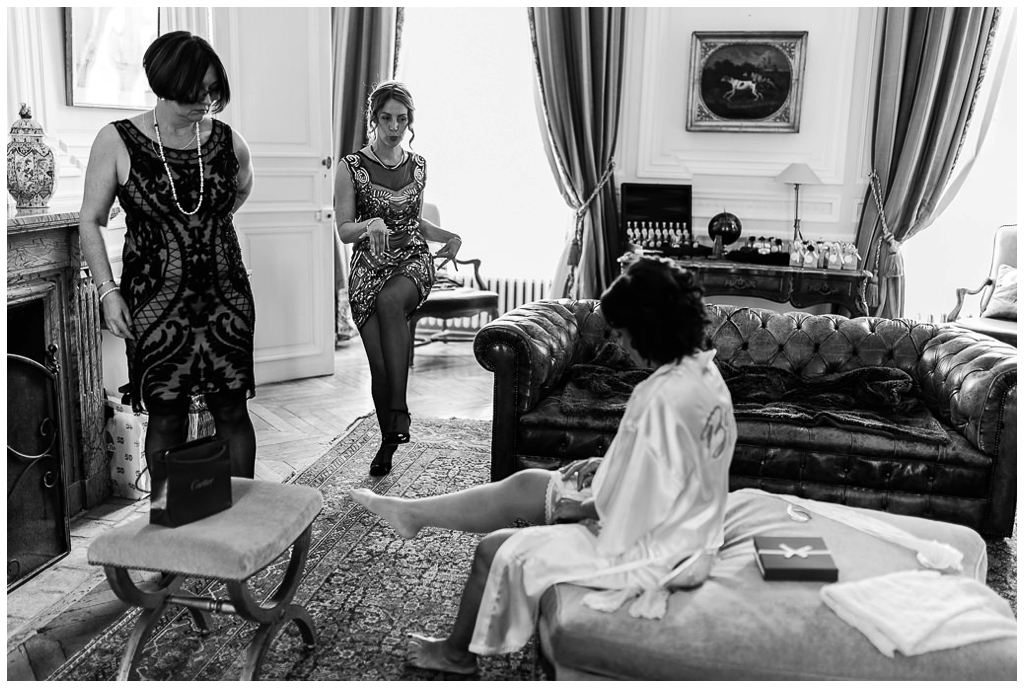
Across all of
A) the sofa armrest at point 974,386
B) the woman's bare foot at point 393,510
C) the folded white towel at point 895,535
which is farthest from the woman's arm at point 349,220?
the sofa armrest at point 974,386

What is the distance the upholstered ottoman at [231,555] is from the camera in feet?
7.08

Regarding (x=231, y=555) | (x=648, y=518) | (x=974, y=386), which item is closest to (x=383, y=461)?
(x=231, y=555)

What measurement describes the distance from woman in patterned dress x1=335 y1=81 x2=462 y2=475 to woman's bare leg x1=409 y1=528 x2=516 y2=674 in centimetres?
161

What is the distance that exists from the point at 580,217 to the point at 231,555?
4491mm

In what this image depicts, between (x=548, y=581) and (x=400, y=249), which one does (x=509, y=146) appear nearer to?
(x=400, y=249)

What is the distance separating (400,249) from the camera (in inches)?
158

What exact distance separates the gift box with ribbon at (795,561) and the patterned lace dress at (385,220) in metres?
2.23

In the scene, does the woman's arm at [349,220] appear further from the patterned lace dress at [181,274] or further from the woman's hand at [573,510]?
the woman's hand at [573,510]

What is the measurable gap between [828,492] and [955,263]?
3.33 m

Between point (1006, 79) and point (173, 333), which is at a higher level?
point (1006, 79)

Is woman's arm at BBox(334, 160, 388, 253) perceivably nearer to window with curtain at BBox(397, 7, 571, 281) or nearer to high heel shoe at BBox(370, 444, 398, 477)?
high heel shoe at BBox(370, 444, 398, 477)

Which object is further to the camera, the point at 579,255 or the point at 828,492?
the point at 579,255

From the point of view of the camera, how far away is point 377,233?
378 cm

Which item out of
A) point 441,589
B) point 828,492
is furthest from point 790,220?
point 441,589
